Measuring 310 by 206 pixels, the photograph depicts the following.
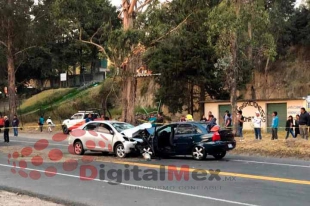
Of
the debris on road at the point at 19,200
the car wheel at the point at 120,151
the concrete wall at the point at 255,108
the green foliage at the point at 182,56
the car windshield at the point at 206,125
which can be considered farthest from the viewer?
the concrete wall at the point at 255,108

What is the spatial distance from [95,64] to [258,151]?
54.6 m

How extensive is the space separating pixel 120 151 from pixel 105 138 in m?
1.00

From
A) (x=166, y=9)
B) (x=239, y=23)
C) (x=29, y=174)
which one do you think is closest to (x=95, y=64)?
(x=166, y=9)

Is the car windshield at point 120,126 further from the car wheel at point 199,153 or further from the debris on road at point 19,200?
the debris on road at point 19,200

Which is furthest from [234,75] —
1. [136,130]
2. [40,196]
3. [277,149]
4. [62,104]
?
[62,104]

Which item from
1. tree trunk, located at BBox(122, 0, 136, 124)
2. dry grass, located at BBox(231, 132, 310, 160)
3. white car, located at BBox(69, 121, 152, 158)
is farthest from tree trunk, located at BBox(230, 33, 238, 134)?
white car, located at BBox(69, 121, 152, 158)

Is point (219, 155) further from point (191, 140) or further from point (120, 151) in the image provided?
point (120, 151)

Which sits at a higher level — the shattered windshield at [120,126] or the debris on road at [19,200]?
the shattered windshield at [120,126]

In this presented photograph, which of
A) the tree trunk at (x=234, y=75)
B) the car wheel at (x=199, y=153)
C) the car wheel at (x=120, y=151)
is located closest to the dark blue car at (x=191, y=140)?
the car wheel at (x=199, y=153)

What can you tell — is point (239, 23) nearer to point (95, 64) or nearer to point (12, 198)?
point (12, 198)

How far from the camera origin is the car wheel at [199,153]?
53.8 feet

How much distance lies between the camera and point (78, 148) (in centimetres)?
1902

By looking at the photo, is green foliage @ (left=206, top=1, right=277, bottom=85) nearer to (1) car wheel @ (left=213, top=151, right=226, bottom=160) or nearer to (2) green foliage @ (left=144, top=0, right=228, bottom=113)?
(2) green foliage @ (left=144, top=0, right=228, bottom=113)

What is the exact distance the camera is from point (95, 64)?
7188 cm
